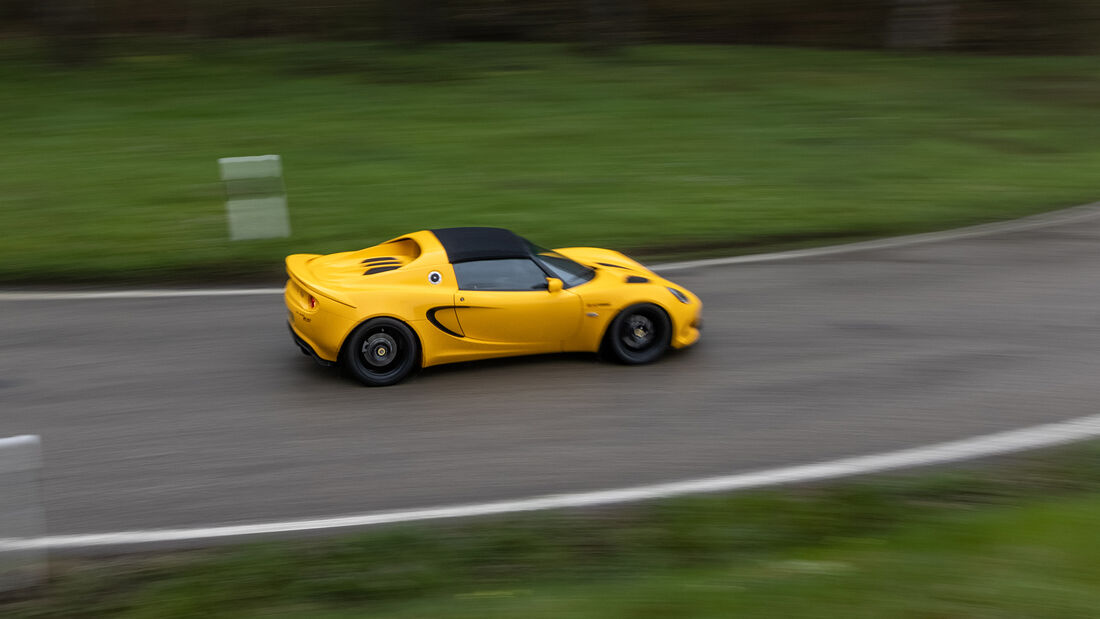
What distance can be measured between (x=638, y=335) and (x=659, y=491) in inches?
93.3

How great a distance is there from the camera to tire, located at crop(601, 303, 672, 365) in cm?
878

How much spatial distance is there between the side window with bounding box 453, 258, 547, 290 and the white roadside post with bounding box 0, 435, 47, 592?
147 inches

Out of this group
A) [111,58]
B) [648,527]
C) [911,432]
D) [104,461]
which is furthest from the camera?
[111,58]

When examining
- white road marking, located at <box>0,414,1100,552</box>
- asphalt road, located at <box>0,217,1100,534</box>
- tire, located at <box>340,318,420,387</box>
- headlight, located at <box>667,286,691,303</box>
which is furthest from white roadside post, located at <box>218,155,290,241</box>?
white road marking, located at <box>0,414,1100,552</box>

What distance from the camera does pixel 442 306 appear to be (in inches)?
329

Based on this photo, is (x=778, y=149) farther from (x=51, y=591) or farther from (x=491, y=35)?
(x=51, y=591)

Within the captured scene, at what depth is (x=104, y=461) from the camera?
7227 millimetres

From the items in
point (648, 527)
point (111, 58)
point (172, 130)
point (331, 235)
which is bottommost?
point (648, 527)

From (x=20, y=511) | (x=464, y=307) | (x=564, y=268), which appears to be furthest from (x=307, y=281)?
(x=20, y=511)

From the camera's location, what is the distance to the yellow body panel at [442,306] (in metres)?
8.19

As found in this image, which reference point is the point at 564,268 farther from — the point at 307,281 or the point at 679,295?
the point at 307,281

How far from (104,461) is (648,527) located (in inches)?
148

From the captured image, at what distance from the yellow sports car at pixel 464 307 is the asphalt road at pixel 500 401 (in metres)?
0.26

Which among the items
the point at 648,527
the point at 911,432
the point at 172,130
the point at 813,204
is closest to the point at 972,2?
the point at 813,204
